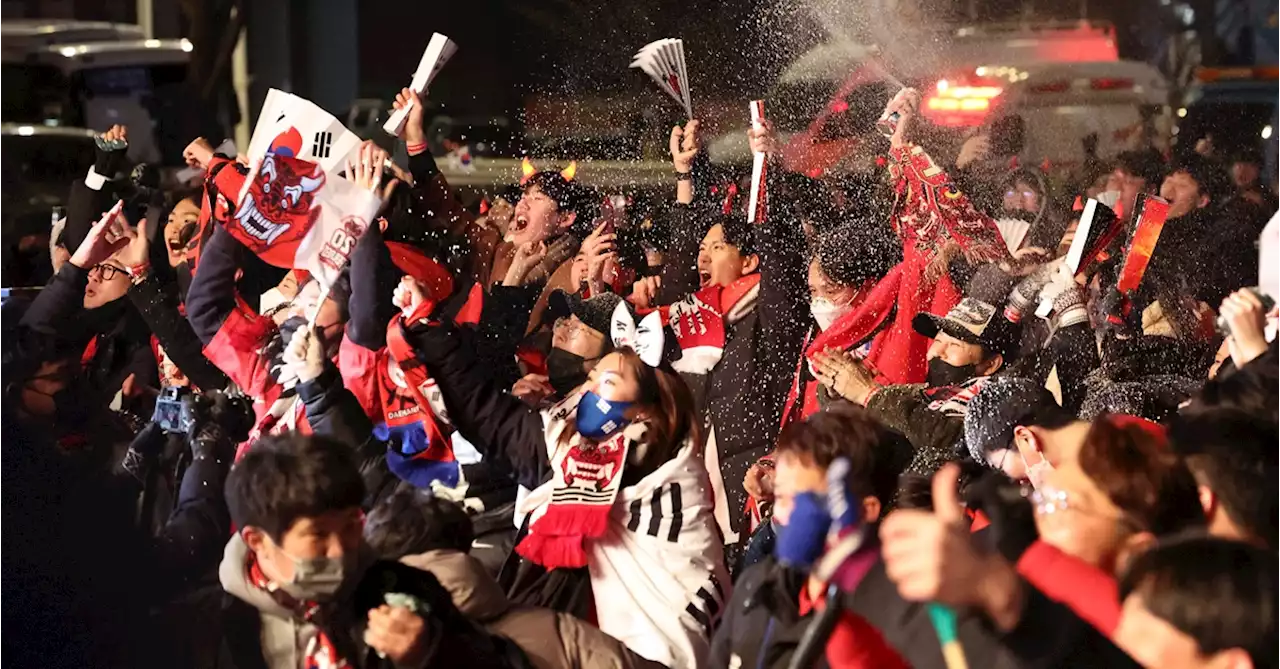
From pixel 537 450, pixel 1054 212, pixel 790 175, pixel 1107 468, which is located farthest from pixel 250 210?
pixel 1107 468

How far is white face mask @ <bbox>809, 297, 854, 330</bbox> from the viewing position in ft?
11.1

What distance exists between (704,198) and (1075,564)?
1593mm

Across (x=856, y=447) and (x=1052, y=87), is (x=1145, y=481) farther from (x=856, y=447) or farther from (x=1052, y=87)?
(x=1052, y=87)

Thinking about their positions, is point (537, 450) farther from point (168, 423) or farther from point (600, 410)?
point (168, 423)

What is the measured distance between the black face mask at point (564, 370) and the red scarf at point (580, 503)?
25 cm

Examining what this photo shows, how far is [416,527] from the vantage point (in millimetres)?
2670

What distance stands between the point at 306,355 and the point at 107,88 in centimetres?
81

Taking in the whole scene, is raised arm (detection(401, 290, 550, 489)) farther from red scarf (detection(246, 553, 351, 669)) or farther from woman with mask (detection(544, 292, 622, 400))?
red scarf (detection(246, 553, 351, 669))

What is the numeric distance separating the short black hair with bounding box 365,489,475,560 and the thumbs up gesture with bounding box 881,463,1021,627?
1.06 meters

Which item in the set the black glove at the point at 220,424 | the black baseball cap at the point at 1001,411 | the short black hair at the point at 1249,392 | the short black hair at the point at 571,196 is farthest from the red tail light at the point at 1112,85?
the black glove at the point at 220,424

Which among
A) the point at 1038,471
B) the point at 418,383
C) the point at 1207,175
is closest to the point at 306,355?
the point at 418,383

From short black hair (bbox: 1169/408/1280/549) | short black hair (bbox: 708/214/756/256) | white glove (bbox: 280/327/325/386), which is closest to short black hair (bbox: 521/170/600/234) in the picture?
short black hair (bbox: 708/214/756/256)

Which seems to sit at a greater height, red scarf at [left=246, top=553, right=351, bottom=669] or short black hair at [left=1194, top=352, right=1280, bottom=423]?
short black hair at [left=1194, top=352, right=1280, bottom=423]

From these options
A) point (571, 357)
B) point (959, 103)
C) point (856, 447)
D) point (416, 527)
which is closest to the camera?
point (856, 447)
